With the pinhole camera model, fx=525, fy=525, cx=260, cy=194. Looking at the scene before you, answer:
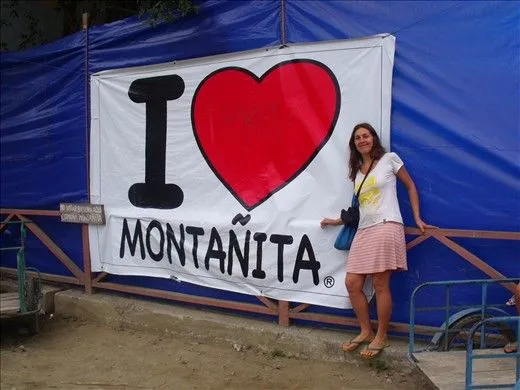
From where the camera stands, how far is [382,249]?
135 inches

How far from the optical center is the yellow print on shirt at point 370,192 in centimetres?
346

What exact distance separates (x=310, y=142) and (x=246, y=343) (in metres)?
1.66

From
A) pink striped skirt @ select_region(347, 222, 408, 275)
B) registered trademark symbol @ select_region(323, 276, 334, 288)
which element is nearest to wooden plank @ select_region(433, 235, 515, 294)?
pink striped skirt @ select_region(347, 222, 408, 275)

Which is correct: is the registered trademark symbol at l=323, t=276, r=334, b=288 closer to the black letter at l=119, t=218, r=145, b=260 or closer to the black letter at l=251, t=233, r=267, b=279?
the black letter at l=251, t=233, r=267, b=279

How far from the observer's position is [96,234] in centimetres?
496

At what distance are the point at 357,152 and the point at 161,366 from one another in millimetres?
2159

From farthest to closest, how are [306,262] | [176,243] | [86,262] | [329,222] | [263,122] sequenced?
[86,262] < [176,243] < [263,122] < [306,262] < [329,222]

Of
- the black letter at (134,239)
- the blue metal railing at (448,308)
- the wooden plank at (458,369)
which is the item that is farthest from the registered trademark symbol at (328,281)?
the black letter at (134,239)

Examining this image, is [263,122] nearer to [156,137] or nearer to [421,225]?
[156,137]

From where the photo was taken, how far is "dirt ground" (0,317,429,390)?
3611 mm

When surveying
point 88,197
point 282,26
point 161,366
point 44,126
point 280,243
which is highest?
point 282,26

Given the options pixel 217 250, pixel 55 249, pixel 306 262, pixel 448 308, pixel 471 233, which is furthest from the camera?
pixel 55 249

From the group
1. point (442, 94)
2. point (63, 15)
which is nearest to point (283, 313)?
point (442, 94)

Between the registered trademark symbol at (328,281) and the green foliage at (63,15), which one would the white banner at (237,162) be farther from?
the green foliage at (63,15)
